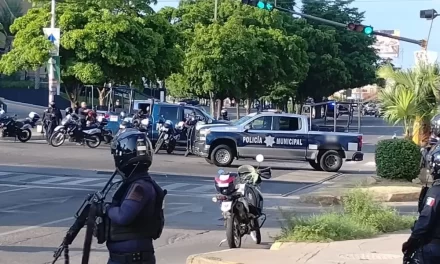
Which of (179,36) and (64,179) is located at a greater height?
(179,36)

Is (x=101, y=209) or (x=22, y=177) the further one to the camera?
(x=22, y=177)

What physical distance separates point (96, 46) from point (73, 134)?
7.19 metres

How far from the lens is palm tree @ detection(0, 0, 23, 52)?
6562cm

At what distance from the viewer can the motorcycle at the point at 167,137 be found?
29.7 meters

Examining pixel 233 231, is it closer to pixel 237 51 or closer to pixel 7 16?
pixel 237 51

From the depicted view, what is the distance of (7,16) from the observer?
6781 centimetres

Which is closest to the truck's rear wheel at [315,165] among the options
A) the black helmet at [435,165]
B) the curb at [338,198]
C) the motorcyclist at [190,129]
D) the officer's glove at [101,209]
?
the motorcyclist at [190,129]

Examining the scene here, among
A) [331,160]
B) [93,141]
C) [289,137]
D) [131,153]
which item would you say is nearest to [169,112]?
[93,141]

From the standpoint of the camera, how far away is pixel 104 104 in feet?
135

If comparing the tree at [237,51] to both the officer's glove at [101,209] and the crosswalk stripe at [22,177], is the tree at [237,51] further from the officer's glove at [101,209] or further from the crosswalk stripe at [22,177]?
the officer's glove at [101,209]

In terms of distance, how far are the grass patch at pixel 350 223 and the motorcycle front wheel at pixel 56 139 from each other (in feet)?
62.1

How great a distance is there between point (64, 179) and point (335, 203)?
702cm

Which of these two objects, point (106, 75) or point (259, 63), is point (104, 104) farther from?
point (259, 63)

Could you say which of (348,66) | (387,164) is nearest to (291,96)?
(348,66)
